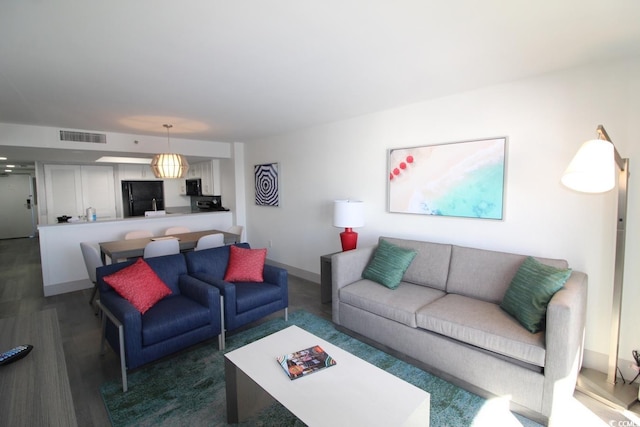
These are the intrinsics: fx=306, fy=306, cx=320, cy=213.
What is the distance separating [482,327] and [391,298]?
79cm

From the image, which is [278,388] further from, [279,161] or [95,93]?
[279,161]

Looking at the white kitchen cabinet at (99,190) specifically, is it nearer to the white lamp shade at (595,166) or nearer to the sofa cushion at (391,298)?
the sofa cushion at (391,298)

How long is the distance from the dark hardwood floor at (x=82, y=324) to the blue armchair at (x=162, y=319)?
9.5 inches

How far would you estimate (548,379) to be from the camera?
191 cm

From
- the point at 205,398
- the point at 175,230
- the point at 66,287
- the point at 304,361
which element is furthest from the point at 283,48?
the point at 66,287

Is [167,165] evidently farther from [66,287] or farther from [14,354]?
[14,354]

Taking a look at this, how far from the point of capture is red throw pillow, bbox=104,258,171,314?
2.58 m

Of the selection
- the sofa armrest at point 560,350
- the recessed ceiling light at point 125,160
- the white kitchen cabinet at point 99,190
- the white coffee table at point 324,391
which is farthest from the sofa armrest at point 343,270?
the white kitchen cabinet at point 99,190

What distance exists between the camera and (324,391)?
5.47 ft

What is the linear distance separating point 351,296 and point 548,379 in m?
1.58

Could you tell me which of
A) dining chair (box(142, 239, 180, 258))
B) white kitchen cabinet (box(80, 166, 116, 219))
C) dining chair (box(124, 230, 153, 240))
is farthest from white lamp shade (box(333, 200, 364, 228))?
white kitchen cabinet (box(80, 166, 116, 219))

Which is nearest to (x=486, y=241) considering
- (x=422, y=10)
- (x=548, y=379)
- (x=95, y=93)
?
(x=548, y=379)

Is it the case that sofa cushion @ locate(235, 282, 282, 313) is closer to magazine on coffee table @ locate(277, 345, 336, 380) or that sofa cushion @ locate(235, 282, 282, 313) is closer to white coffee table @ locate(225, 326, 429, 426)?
white coffee table @ locate(225, 326, 429, 426)

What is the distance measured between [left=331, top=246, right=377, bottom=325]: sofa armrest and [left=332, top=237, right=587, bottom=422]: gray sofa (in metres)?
0.01
